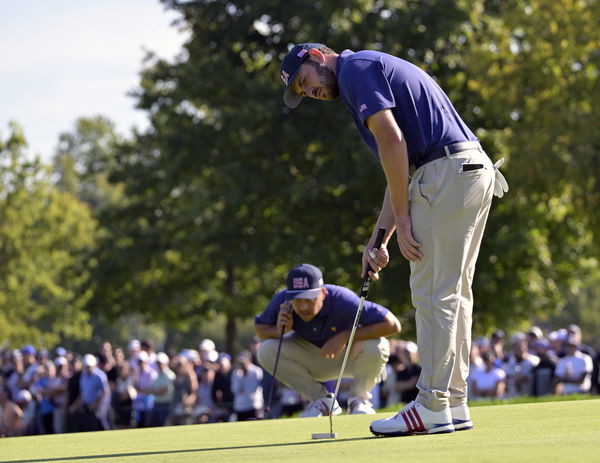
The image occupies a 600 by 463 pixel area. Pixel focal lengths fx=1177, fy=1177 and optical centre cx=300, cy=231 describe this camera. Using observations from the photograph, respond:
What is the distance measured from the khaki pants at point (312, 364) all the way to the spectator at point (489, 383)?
8.90 metres

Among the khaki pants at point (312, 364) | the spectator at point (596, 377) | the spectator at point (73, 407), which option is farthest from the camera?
the spectator at point (73, 407)

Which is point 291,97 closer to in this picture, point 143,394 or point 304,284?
point 304,284

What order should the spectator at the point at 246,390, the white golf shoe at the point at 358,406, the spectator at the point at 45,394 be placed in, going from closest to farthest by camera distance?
the white golf shoe at the point at 358,406 < the spectator at the point at 246,390 < the spectator at the point at 45,394

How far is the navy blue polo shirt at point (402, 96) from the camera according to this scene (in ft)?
20.0

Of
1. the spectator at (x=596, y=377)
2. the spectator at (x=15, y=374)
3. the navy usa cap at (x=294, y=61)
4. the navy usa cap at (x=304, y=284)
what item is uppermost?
the navy usa cap at (x=294, y=61)

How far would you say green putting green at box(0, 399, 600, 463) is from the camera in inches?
189

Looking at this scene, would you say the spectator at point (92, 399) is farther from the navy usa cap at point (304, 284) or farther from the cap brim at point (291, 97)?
the cap brim at point (291, 97)

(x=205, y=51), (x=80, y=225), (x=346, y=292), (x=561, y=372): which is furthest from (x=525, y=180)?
(x=80, y=225)

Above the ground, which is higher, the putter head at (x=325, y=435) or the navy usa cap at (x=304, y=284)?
the navy usa cap at (x=304, y=284)

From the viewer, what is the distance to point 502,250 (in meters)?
28.4

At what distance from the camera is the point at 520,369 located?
19.4 meters

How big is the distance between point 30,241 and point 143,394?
26.6 m

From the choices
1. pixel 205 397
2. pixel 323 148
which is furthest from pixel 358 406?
pixel 323 148

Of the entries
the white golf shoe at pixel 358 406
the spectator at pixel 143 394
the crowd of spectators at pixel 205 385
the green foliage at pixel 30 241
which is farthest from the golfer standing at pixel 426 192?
the green foliage at pixel 30 241
